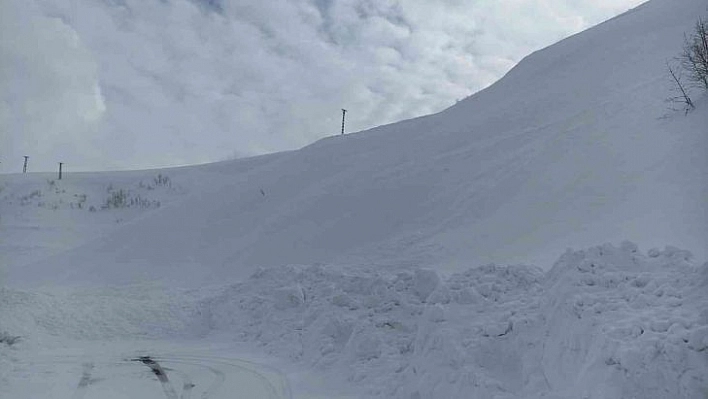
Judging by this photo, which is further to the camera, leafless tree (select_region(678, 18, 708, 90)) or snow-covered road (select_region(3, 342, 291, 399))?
leafless tree (select_region(678, 18, 708, 90))

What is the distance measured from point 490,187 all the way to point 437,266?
3.91 m

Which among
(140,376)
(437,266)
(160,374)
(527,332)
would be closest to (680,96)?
(437,266)

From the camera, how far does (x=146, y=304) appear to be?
15.0 metres

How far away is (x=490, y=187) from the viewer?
16.5 metres

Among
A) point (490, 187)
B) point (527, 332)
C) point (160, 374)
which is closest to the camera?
point (527, 332)

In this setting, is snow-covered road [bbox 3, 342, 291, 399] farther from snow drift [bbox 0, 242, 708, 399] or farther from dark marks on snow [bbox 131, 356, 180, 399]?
snow drift [bbox 0, 242, 708, 399]

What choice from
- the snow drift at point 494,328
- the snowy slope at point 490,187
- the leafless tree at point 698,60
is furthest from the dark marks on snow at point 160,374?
the leafless tree at point 698,60

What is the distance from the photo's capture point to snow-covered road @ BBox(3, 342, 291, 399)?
8258 millimetres

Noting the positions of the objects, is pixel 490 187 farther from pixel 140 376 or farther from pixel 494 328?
pixel 140 376

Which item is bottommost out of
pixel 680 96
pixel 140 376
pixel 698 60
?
pixel 140 376

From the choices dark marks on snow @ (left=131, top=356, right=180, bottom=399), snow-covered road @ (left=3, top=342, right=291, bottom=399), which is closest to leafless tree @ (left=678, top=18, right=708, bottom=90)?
snow-covered road @ (left=3, top=342, right=291, bottom=399)

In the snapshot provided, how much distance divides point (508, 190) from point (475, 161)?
3.07 m

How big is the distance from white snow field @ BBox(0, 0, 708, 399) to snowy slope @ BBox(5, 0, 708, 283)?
8 cm

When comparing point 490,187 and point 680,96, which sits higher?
point 680,96
